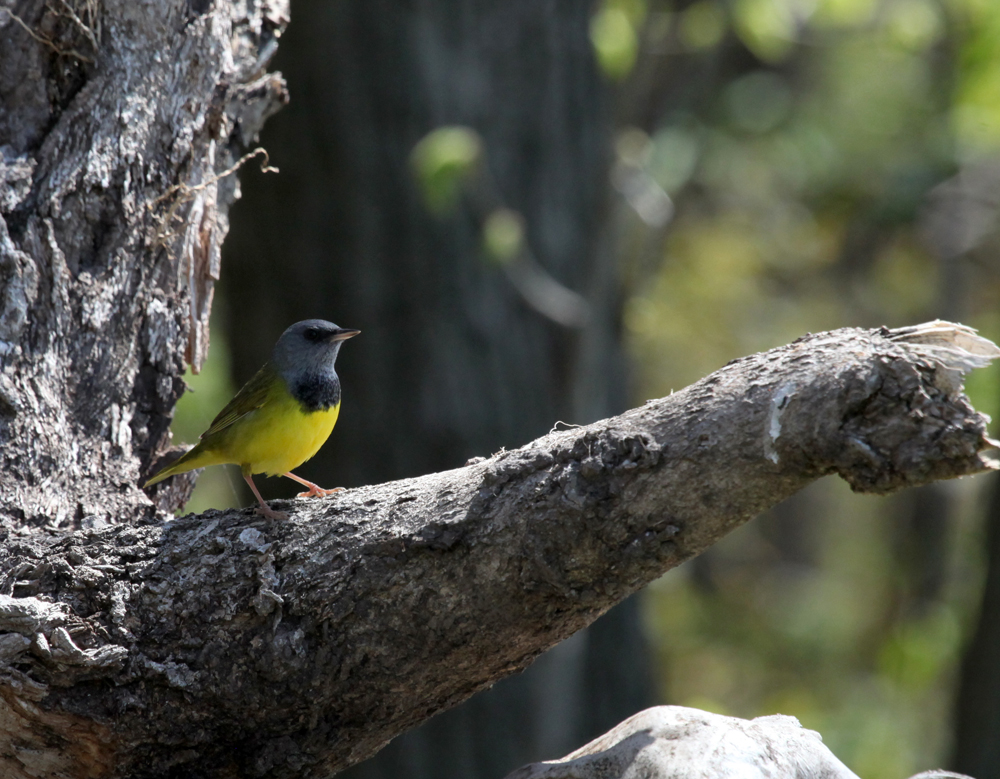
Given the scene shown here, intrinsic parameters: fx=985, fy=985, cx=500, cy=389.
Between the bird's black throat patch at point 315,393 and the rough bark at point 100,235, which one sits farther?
the bird's black throat patch at point 315,393

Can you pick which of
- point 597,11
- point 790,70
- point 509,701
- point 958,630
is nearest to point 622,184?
point 597,11

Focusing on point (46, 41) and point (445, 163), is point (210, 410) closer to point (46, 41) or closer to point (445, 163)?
→ point (445, 163)

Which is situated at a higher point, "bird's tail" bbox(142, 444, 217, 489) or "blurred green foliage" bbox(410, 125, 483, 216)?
"blurred green foliage" bbox(410, 125, 483, 216)

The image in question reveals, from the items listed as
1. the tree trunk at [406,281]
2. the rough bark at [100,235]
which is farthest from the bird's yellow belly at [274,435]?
the tree trunk at [406,281]

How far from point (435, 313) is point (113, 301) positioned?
3.31m

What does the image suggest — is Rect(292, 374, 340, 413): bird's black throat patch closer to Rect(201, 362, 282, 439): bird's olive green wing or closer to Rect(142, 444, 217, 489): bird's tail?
Rect(201, 362, 282, 439): bird's olive green wing

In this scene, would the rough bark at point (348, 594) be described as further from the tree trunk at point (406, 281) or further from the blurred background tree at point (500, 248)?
the tree trunk at point (406, 281)

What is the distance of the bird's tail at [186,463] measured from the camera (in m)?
3.64

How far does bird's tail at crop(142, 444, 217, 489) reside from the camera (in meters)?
3.64

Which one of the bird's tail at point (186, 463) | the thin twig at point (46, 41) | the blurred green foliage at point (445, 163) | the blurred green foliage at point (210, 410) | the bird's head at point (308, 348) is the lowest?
the blurred green foliage at point (210, 410)

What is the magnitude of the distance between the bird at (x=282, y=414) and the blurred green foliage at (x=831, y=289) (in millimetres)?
4809

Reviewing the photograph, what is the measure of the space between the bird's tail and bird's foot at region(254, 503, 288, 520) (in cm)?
78

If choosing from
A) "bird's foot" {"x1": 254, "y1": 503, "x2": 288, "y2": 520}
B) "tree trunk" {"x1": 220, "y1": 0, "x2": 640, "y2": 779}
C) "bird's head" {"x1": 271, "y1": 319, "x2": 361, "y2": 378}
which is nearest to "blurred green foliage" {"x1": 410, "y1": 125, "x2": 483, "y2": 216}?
"tree trunk" {"x1": 220, "y1": 0, "x2": 640, "y2": 779}

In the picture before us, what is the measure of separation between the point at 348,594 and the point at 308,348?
179 centimetres
